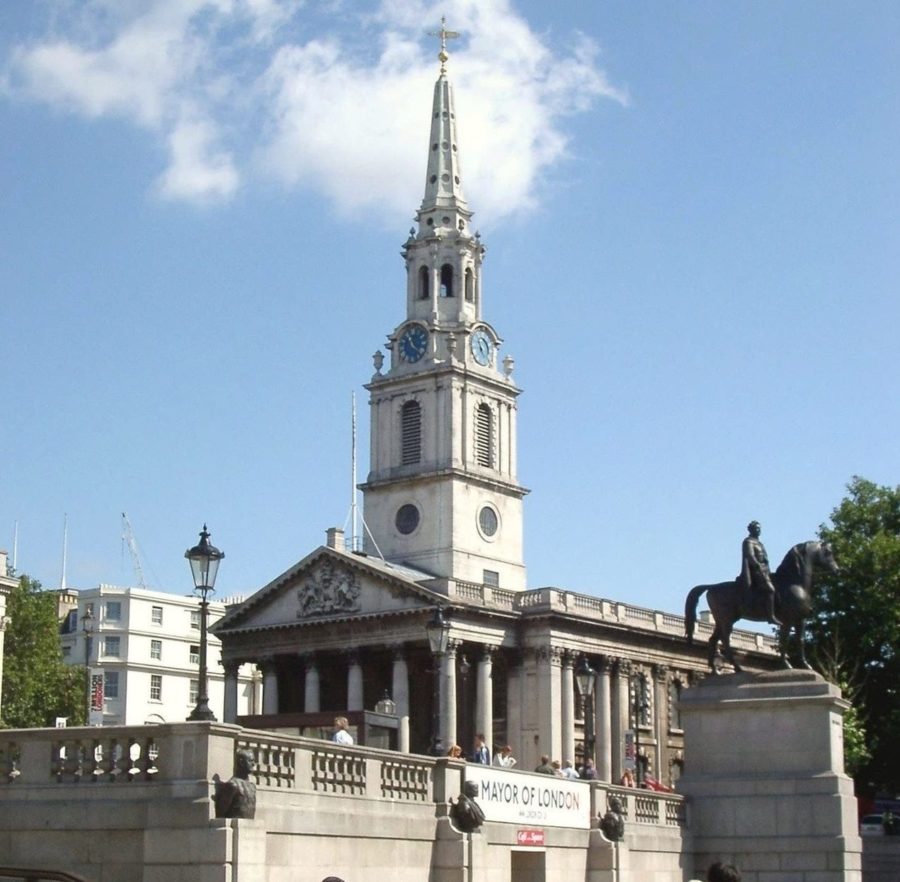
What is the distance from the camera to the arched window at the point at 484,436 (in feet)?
322

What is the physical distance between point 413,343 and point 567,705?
23935 millimetres

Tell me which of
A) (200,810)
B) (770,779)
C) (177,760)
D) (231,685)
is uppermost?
(231,685)

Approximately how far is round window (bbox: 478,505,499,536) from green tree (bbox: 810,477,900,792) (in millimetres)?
24296

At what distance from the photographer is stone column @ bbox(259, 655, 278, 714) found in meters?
90.4

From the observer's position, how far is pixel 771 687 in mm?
32562

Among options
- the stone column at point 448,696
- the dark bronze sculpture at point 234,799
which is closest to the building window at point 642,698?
the stone column at point 448,696

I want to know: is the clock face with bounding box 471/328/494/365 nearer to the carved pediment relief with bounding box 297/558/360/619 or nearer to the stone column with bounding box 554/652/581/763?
→ the carved pediment relief with bounding box 297/558/360/619

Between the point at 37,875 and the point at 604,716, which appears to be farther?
the point at 604,716

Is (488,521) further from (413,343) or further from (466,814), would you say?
(466,814)

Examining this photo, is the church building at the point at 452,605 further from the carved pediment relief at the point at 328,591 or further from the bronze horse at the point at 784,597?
the bronze horse at the point at 784,597

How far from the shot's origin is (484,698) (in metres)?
84.6

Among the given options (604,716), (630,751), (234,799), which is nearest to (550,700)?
(604,716)

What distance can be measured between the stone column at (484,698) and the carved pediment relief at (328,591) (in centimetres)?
682

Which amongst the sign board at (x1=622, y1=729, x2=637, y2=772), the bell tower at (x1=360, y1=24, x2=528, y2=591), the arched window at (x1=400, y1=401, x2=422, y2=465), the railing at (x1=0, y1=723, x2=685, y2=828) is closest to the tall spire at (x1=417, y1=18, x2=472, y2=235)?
the bell tower at (x1=360, y1=24, x2=528, y2=591)
